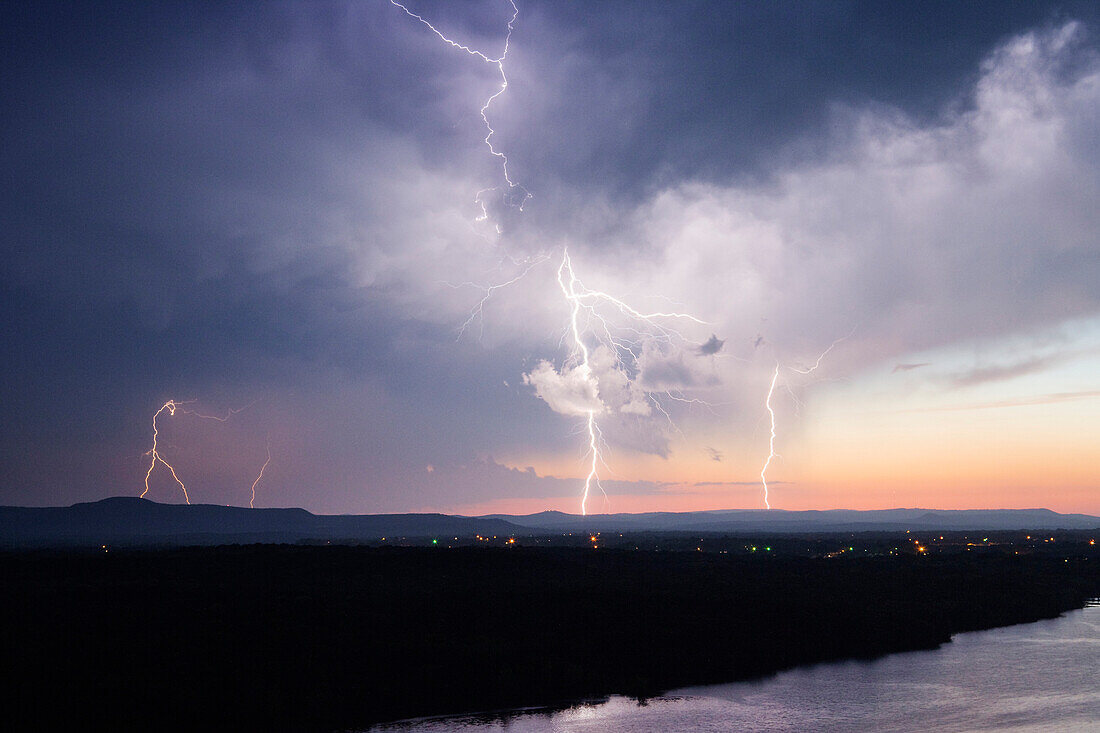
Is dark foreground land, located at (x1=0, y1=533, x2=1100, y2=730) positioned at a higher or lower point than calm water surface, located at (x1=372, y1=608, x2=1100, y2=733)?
higher

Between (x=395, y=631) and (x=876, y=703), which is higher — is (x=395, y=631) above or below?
above

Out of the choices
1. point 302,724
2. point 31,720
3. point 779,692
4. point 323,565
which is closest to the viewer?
point 31,720

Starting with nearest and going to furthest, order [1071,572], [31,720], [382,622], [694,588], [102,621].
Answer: [31,720], [102,621], [382,622], [694,588], [1071,572]

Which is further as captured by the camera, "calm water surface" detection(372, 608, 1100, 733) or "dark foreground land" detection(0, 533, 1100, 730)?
"dark foreground land" detection(0, 533, 1100, 730)

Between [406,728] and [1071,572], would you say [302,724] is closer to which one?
[406,728]

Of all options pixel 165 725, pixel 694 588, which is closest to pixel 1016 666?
pixel 694 588
